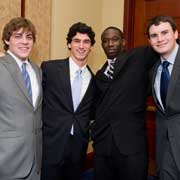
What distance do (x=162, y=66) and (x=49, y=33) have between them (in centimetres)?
129

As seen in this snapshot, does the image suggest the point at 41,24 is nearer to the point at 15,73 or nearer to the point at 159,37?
the point at 15,73

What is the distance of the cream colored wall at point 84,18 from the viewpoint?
300 cm

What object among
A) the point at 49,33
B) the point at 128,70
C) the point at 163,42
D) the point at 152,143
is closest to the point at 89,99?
the point at 128,70

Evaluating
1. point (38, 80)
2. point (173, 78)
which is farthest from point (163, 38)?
point (38, 80)

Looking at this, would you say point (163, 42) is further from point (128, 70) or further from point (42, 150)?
point (42, 150)

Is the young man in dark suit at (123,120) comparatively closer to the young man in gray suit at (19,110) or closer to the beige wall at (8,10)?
the young man in gray suit at (19,110)

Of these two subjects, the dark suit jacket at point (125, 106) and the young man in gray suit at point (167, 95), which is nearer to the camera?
the young man in gray suit at point (167, 95)

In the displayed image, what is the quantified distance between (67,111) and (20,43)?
562mm

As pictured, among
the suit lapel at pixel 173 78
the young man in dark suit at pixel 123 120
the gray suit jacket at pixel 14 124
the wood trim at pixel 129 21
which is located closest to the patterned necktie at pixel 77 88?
the young man in dark suit at pixel 123 120

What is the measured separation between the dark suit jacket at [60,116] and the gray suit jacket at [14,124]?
24 centimetres

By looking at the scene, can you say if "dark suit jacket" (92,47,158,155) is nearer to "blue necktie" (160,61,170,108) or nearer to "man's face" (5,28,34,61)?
"blue necktie" (160,61,170,108)

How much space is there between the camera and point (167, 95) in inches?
74.9

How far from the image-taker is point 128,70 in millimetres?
2172

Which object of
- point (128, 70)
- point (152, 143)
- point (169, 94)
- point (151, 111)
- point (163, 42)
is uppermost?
point (163, 42)
